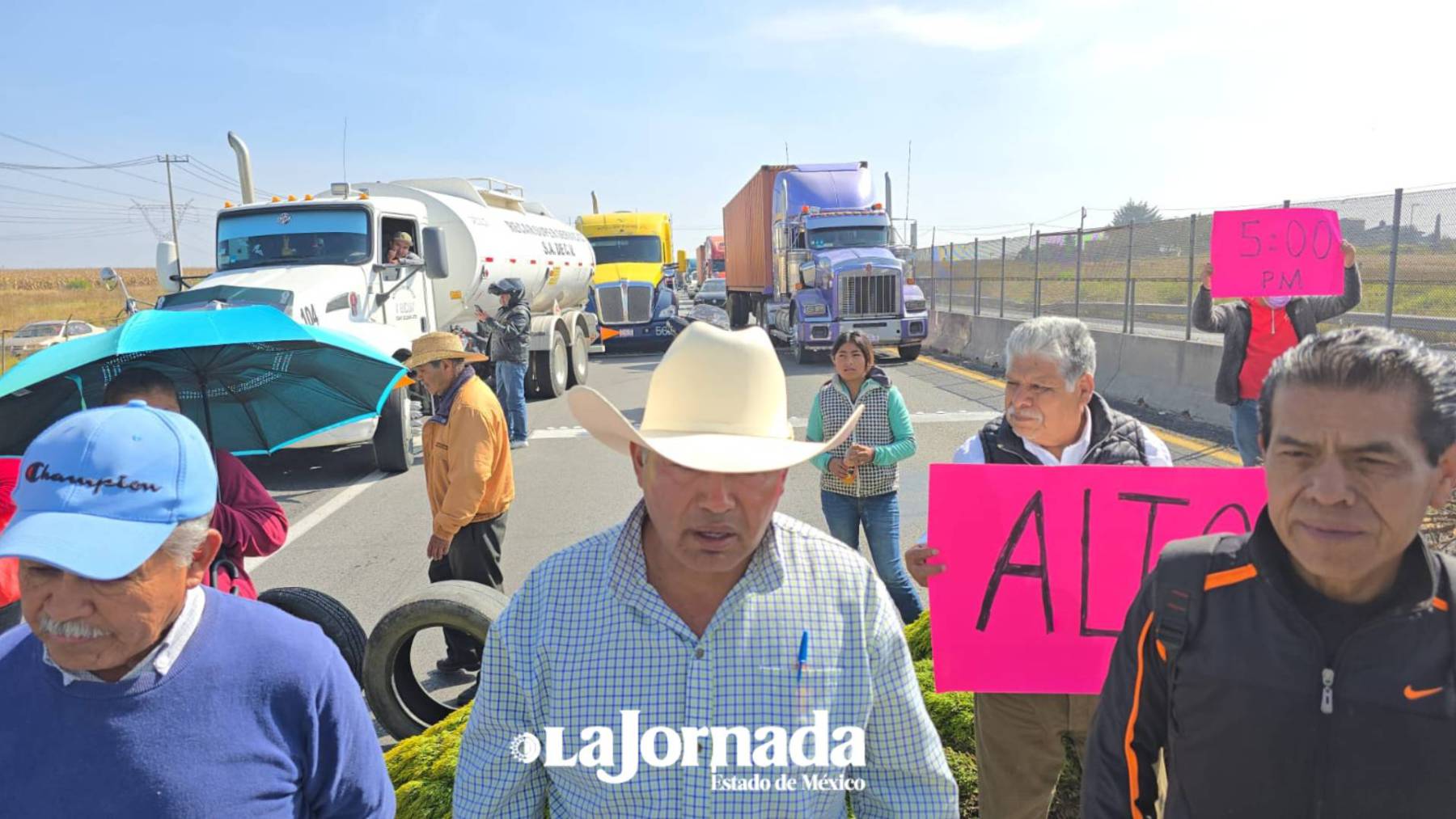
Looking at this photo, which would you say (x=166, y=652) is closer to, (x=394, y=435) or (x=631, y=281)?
(x=394, y=435)

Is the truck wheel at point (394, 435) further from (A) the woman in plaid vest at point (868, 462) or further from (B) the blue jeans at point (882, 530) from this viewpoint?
(B) the blue jeans at point (882, 530)

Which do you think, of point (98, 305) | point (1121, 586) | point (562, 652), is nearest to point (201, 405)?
point (562, 652)

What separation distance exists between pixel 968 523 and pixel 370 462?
9.64m

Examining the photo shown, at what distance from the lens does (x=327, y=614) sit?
383cm

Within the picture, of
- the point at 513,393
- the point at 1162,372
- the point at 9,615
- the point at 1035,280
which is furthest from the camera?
the point at 1035,280

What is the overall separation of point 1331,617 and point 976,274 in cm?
2256

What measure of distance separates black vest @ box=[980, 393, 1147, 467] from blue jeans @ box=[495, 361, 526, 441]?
29.7ft

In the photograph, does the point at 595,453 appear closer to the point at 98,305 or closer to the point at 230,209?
the point at 230,209

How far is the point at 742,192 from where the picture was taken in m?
28.8

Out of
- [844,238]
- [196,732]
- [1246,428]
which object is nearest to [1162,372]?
[1246,428]

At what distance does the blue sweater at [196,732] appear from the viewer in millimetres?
1681

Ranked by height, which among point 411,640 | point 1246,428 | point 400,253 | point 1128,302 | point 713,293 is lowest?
point 411,640

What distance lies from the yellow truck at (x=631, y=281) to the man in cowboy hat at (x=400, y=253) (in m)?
10.5

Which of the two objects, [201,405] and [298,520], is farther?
[298,520]
